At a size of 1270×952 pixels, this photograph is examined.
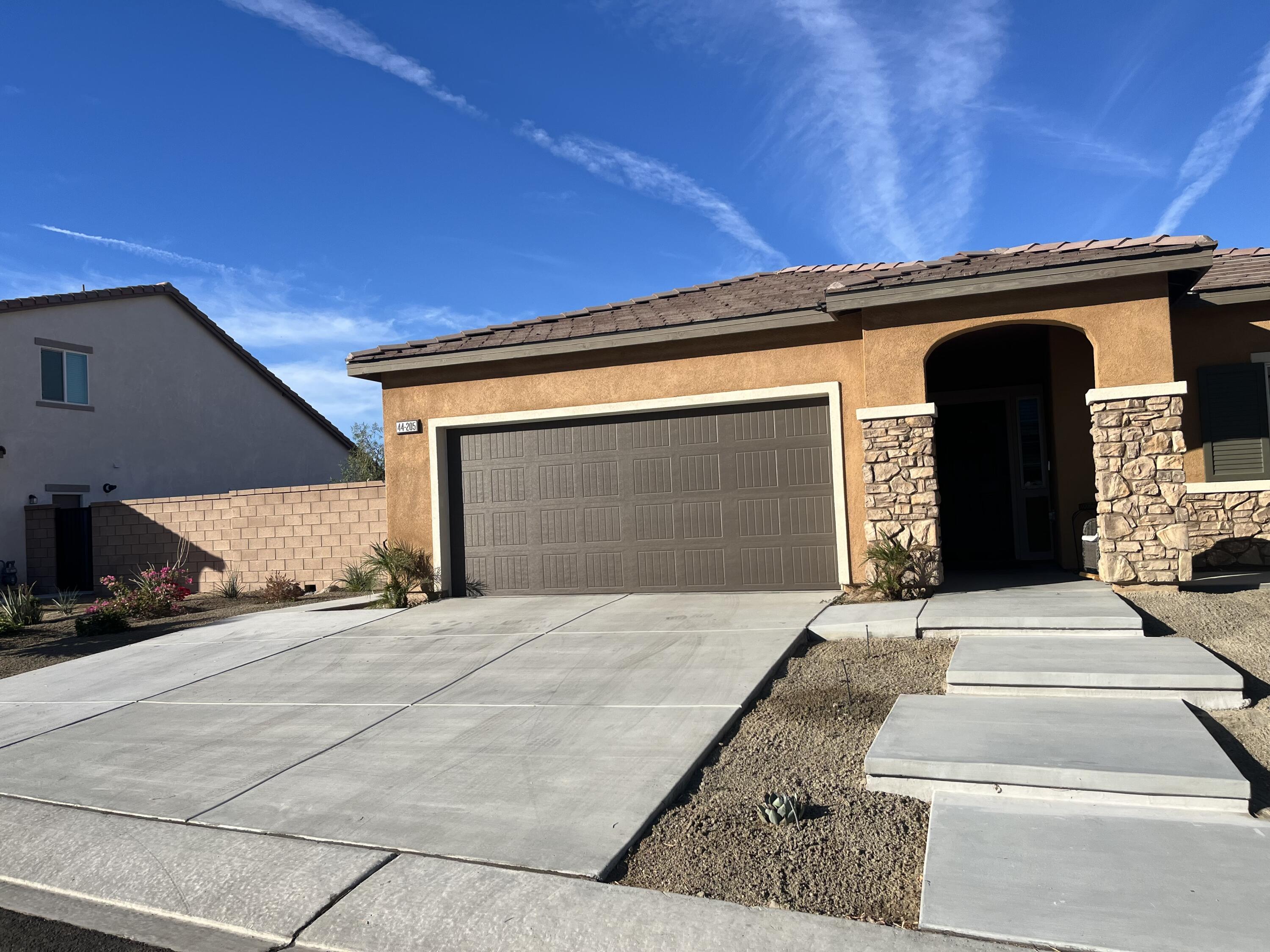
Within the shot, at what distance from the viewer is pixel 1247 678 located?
616 cm

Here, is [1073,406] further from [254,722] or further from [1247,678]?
[254,722]

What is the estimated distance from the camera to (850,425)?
35.0 ft

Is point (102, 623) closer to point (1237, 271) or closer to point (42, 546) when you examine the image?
point (42, 546)

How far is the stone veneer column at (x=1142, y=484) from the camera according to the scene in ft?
30.0

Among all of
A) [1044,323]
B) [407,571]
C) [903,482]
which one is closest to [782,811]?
[903,482]

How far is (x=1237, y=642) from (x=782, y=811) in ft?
15.8

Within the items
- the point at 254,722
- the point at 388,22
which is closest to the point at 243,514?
the point at 388,22

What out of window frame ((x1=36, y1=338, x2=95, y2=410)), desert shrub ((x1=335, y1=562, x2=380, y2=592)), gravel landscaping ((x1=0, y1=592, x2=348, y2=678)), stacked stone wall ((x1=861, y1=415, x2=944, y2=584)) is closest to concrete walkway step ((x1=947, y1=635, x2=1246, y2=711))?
stacked stone wall ((x1=861, y1=415, x2=944, y2=584))

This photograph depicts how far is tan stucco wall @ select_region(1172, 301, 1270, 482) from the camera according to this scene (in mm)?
11109

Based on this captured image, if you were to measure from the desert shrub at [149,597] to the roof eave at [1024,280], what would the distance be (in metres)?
10.4

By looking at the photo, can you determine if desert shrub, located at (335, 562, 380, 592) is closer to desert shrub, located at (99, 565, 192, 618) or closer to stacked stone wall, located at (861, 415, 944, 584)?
desert shrub, located at (99, 565, 192, 618)

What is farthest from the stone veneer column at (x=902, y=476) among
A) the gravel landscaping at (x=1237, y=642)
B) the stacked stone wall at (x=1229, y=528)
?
the stacked stone wall at (x=1229, y=528)

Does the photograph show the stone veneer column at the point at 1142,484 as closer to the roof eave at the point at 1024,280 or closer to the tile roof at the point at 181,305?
the roof eave at the point at 1024,280

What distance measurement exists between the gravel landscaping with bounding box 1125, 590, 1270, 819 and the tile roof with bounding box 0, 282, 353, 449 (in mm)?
21295
